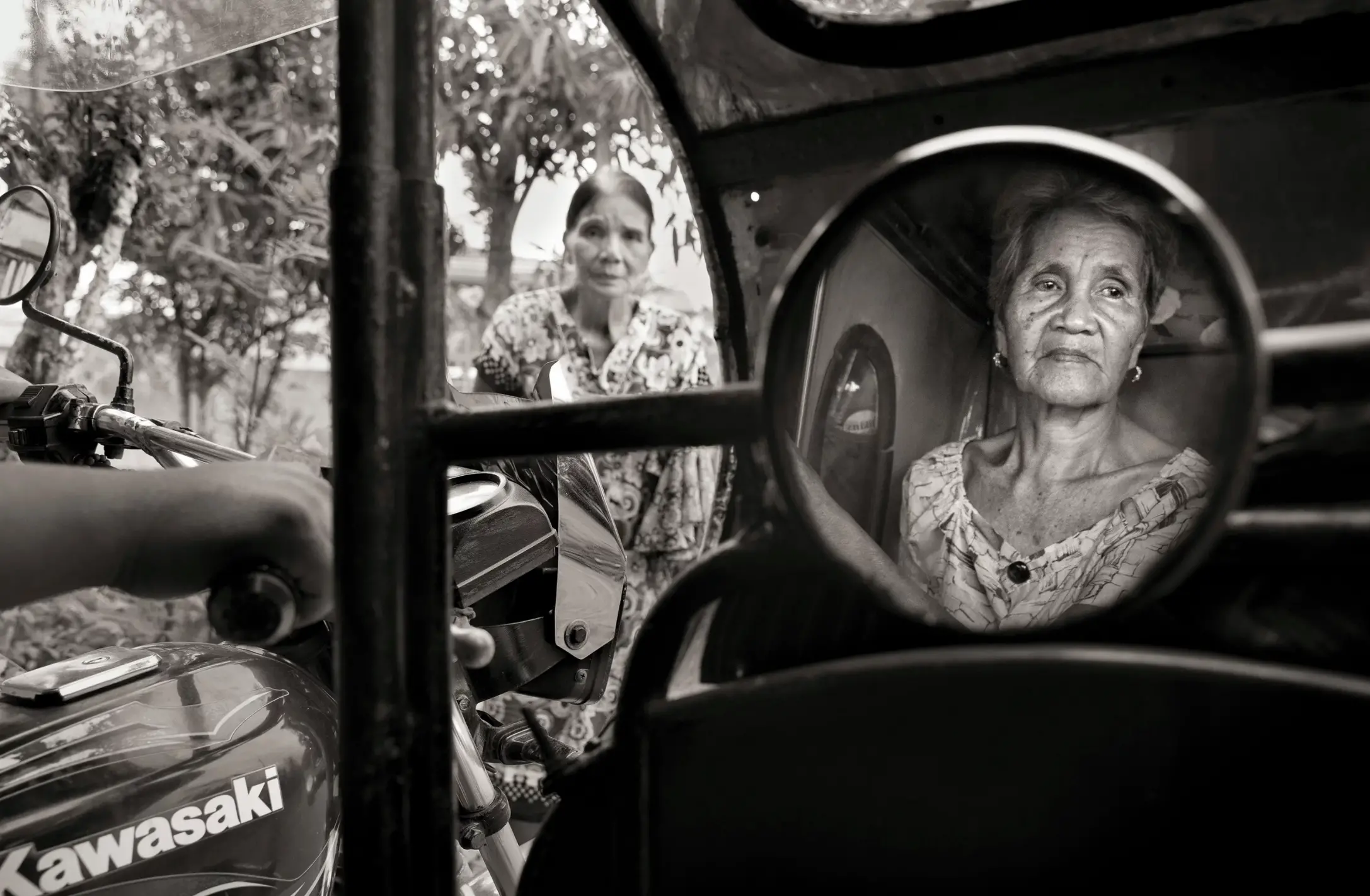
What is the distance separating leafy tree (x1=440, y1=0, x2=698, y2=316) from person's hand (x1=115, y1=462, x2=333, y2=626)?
366 centimetres

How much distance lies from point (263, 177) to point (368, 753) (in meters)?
4.64

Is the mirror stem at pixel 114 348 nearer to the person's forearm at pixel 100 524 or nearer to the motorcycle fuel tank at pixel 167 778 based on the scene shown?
the motorcycle fuel tank at pixel 167 778

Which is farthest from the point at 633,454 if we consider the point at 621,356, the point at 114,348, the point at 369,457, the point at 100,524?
the point at 369,457

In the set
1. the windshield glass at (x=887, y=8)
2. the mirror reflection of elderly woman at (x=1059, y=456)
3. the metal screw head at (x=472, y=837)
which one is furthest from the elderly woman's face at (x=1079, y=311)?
the metal screw head at (x=472, y=837)

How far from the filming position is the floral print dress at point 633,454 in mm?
2863

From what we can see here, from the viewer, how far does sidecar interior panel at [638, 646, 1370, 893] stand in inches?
19.3

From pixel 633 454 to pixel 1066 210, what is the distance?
7.72 ft

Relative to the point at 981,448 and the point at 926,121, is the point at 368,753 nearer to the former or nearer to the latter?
the point at 981,448

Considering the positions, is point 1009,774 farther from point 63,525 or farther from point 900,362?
point 63,525

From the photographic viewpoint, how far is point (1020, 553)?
611 mm

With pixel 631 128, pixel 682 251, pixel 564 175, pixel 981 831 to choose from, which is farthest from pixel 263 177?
pixel 981 831

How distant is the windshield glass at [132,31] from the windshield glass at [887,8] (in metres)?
0.74

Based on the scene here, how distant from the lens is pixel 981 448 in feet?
2.05

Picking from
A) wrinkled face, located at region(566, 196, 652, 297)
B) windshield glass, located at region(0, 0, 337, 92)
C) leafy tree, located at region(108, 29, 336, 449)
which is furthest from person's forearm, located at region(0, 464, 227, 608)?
leafy tree, located at region(108, 29, 336, 449)
